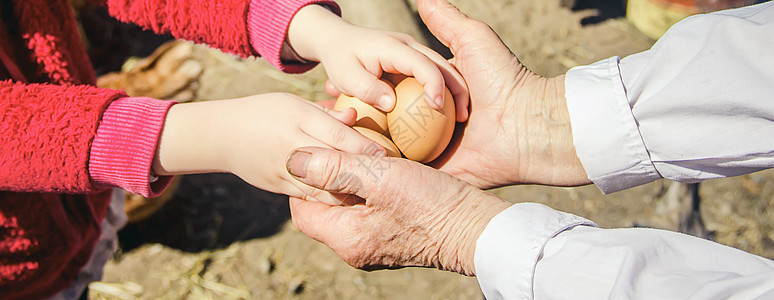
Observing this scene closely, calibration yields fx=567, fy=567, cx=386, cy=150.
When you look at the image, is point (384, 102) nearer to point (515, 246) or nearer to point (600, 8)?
point (515, 246)

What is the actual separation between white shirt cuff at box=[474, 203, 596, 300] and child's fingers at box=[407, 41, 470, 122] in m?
0.46

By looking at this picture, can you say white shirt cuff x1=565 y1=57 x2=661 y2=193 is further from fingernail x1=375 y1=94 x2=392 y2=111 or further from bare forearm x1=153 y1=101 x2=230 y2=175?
bare forearm x1=153 y1=101 x2=230 y2=175

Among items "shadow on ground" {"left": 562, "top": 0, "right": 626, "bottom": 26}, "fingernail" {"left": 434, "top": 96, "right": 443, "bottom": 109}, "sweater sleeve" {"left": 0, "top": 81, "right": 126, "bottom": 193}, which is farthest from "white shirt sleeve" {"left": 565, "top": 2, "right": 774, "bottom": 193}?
"shadow on ground" {"left": 562, "top": 0, "right": 626, "bottom": 26}

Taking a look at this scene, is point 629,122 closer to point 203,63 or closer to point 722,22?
point 722,22

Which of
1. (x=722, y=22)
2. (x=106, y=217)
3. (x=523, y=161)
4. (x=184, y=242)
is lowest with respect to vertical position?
(x=184, y=242)

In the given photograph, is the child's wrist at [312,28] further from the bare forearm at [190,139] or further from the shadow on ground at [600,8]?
the shadow on ground at [600,8]

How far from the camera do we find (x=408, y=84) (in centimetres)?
160

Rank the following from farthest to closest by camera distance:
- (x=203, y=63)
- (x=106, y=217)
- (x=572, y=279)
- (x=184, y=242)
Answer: (x=203, y=63)
(x=184, y=242)
(x=106, y=217)
(x=572, y=279)

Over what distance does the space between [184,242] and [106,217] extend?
2.88 feet

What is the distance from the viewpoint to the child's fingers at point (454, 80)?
1696 millimetres

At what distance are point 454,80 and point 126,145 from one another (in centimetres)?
93

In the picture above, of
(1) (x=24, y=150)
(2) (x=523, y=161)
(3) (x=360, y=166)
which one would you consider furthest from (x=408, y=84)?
(1) (x=24, y=150)

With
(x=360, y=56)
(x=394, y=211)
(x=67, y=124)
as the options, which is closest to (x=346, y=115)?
(x=360, y=56)

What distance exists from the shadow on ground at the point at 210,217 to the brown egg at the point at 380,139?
1252 mm
